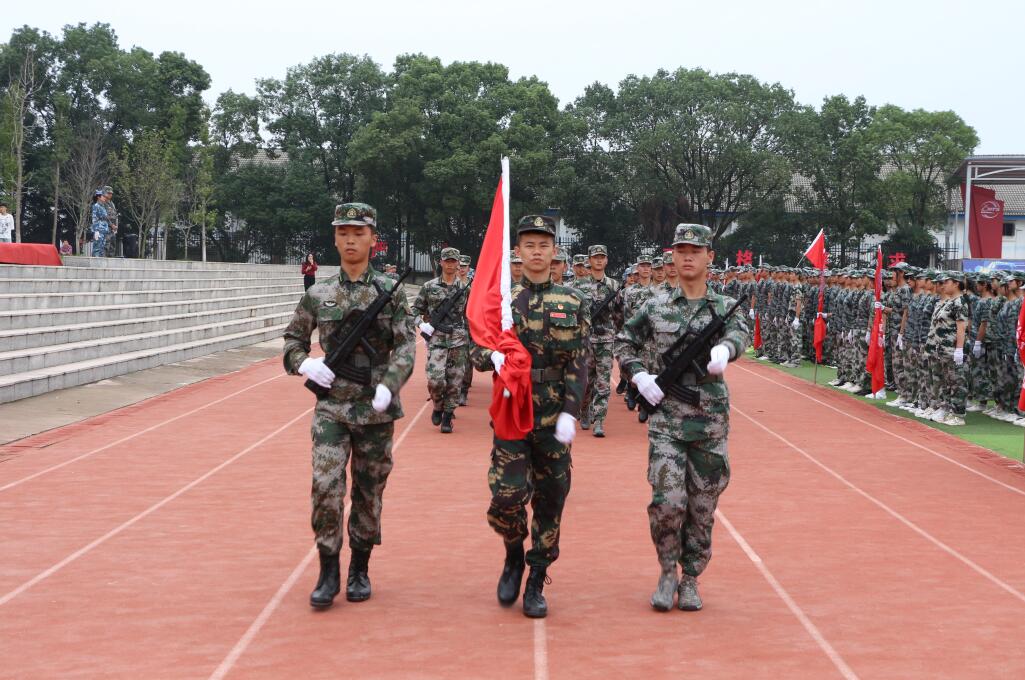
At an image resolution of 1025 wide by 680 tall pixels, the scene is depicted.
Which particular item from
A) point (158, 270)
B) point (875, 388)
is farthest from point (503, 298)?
point (158, 270)

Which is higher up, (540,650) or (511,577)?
(511,577)

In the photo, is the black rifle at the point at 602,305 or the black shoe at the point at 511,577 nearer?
the black shoe at the point at 511,577

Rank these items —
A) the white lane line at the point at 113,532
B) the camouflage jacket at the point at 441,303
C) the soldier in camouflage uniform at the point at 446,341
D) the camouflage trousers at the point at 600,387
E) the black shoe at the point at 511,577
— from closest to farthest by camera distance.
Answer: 1. the black shoe at the point at 511,577
2. the white lane line at the point at 113,532
3. the camouflage trousers at the point at 600,387
4. the soldier in camouflage uniform at the point at 446,341
5. the camouflage jacket at the point at 441,303

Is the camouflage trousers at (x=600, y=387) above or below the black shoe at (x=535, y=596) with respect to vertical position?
above

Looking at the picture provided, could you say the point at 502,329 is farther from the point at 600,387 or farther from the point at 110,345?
the point at 110,345

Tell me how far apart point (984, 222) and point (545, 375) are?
26809mm

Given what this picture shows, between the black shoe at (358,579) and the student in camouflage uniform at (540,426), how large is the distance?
74 cm

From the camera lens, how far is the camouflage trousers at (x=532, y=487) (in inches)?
215

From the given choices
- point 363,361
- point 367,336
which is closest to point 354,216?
point 367,336

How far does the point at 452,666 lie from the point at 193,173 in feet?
151

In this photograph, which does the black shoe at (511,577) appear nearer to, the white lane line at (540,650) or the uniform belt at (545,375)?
the white lane line at (540,650)

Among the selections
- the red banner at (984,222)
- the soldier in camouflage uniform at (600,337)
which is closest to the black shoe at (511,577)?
the soldier in camouflage uniform at (600,337)

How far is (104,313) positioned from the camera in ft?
62.6

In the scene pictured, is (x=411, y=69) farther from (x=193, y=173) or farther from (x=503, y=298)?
(x=503, y=298)
